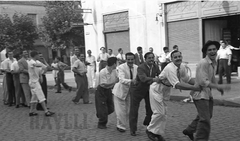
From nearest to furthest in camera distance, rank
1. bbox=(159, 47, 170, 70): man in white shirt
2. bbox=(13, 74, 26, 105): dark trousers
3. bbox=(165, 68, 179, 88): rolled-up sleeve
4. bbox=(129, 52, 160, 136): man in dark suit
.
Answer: bbox=(165, 68, 179, 88): rolled-up sleeve, bbox=(129, 52, 160, 136): man in dark suit, bbox=(13, 74, 26, 105): dark trousers, bbox=(159, 47, 170, 70): man in white shirt

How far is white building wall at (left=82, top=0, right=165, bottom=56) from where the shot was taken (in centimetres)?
1630

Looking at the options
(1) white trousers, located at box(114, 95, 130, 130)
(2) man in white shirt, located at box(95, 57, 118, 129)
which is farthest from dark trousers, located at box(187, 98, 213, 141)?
(2) man in white shirt, located at box(95, 57, 118, 129)

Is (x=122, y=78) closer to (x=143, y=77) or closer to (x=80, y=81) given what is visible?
(x=143, y=77)

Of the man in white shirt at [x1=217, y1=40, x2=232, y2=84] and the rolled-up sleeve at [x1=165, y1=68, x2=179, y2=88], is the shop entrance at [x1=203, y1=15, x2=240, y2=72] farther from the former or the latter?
the rolled-up sleeve at [x1=165, y1=68, x2=179, y2=88]

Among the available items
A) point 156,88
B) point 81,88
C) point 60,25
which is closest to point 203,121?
point 156,88

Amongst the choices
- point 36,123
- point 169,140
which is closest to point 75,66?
point 36,123

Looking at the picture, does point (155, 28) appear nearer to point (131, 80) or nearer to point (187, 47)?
point (187, 47)

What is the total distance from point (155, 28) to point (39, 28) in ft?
76.8

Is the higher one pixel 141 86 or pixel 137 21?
pixel 137 21

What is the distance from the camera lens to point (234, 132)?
5.81 m

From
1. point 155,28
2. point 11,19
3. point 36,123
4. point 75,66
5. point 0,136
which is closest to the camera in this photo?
point 0,136

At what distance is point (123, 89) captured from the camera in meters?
6.15

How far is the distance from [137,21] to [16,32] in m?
21.5

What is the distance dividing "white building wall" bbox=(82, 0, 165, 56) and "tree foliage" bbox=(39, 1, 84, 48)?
47.9 ft
